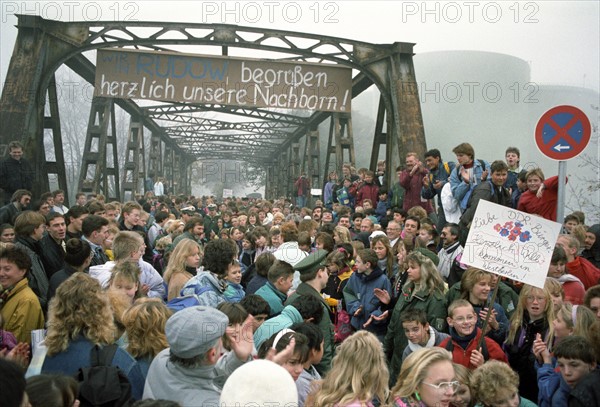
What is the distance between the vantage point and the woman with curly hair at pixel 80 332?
3.74 m

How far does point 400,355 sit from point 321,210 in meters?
9.39

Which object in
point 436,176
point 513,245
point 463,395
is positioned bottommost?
point 463,395

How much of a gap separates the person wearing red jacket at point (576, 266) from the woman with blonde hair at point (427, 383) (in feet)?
11.7

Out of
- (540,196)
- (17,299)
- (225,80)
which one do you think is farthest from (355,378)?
(225,80)

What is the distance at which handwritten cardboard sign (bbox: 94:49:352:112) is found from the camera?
1564 centimetres

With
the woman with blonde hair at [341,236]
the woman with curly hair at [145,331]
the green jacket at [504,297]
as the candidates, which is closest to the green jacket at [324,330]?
the green jacket at [504,297]

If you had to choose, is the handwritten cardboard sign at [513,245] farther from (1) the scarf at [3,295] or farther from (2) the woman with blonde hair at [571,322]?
(1) the scarf at [3,295]

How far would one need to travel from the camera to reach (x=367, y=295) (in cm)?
665

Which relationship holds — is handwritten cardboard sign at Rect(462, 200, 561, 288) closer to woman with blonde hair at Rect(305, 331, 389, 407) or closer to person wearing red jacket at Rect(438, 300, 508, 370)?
person wearing red jacket at Rect(438, 300, 508, 370)

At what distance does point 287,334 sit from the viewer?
405 cm

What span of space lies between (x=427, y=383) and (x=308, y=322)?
45.6 inches

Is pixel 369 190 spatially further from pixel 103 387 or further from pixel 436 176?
pixel 103 387

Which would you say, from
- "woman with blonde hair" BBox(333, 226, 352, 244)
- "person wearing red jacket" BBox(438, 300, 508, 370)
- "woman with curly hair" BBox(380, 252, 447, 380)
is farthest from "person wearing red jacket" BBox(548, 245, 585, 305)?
"woman with blonde hair" BBox(333, 226, 352, 244)

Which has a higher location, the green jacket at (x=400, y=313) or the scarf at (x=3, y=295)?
the scarf at (x=3, y=295)
